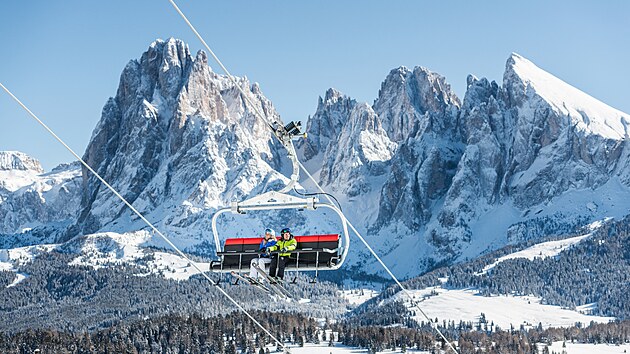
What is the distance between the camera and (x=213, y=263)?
178ft

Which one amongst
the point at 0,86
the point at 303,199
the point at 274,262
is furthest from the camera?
the point at 274,262

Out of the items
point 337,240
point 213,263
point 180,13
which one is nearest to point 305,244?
point 337,240

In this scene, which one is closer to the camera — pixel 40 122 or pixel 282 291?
pixel 40 122

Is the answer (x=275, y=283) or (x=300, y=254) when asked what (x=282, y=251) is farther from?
(x=275, y=283)

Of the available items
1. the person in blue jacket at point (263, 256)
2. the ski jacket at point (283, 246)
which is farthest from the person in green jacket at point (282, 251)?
the person in blue jacket at point (263, 256)

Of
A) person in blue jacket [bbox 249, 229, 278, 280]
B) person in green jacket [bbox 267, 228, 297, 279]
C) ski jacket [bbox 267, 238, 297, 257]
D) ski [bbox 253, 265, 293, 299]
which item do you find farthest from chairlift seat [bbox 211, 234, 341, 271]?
ski [bbox 253, 265, 293, 299]

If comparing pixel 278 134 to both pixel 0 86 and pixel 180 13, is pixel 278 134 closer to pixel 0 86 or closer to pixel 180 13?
pixel 180 13

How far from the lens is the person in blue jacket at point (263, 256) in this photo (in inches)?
2050

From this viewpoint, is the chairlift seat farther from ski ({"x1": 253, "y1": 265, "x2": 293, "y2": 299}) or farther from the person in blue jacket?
ski ({"x1": 253, "y1": 265, "x2": 293, "y2": 299})

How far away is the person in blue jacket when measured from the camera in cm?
5206

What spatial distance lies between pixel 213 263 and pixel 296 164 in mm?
8143

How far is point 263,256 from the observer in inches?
2078

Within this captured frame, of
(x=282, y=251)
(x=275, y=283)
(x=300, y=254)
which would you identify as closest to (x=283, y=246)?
(x=282, y=251)

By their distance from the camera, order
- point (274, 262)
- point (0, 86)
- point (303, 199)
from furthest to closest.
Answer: point (274, 262)
point (303, 199)
point (0, 86)
